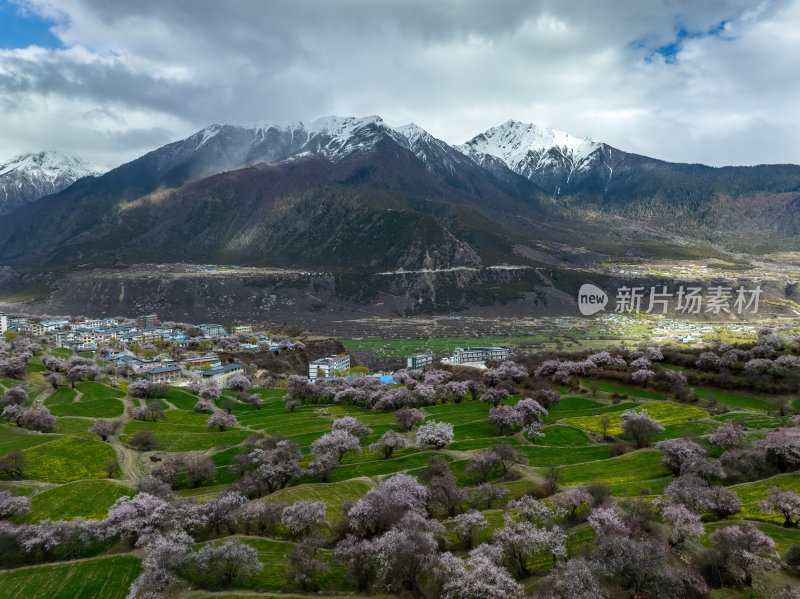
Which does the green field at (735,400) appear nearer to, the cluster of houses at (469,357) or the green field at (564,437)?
the green field at (564,437)

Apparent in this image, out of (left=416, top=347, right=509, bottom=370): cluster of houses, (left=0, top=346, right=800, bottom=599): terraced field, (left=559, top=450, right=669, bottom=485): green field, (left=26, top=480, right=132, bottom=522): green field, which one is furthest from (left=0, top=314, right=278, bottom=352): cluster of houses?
(left=559, top=450, right=669, bottom=485): green field

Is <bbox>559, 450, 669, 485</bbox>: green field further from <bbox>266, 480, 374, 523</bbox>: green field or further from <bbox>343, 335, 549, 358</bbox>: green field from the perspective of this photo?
<bbox>343, 335, 549, 358</bbox>: green field

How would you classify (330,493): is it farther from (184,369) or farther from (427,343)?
(427,343)

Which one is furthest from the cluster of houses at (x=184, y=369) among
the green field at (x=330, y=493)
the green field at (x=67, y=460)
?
the green field at (x=330, y=493)

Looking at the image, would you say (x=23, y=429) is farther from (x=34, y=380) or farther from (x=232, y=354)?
(x=232, y=354)

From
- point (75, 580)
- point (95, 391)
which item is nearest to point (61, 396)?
point (95, 391)

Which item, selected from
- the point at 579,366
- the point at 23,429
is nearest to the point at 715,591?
the point at 579,366

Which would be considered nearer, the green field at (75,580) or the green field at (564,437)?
the green field at (75,580)
